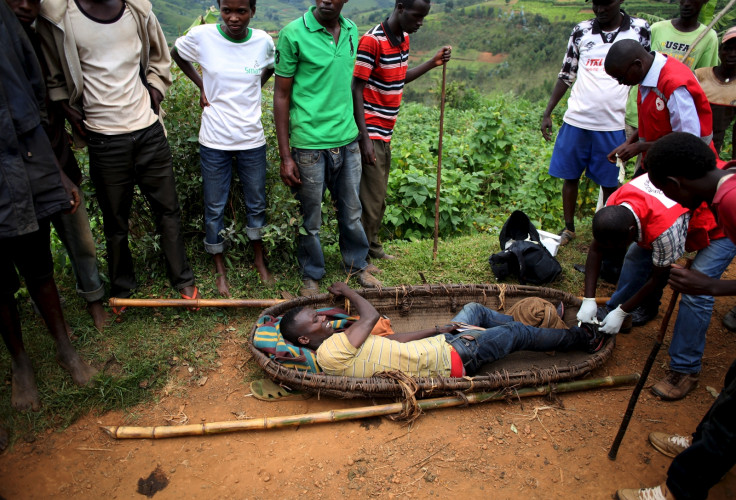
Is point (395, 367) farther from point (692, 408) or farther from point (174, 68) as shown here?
point (174, 68)

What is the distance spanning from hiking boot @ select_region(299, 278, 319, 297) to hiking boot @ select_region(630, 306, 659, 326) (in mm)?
2494

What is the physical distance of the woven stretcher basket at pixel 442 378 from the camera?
301 cm

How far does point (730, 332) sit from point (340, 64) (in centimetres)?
357

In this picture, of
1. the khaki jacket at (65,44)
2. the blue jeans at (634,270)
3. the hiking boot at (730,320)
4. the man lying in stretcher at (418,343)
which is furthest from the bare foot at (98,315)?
the hiking boot at (730,320)

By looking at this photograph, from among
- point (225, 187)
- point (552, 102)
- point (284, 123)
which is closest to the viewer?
point (284, 123)

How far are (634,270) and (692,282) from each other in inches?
49.3

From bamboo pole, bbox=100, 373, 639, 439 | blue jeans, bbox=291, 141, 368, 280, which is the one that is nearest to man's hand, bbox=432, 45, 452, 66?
blue jeans, bbox=291, 141, 368, 280

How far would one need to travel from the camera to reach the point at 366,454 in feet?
9.16

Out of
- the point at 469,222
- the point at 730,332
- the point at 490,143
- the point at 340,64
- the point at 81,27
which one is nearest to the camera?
the point at 81,27

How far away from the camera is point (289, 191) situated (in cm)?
417

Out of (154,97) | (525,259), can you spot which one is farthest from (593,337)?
(154,97)

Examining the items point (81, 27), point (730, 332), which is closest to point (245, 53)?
point (81, 27)

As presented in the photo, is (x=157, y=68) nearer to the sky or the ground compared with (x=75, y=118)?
nearer to the sky

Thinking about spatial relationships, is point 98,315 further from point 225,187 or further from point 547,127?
point 547,127
